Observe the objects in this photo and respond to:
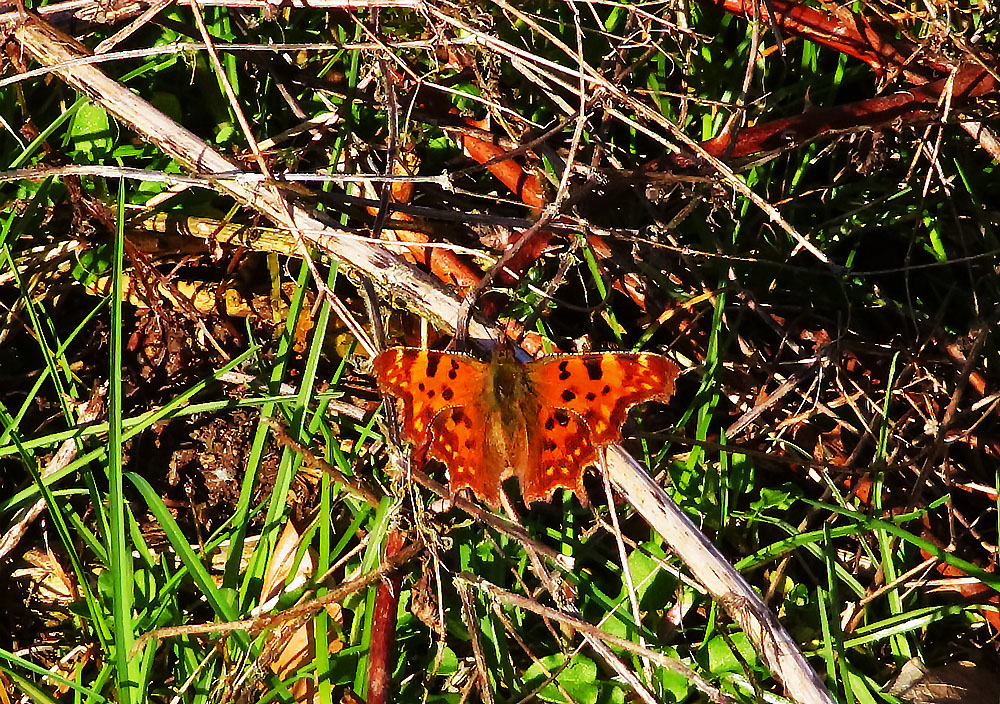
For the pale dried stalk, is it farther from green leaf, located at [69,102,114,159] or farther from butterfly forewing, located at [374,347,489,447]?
green leaf, located at [69,102,114,159]

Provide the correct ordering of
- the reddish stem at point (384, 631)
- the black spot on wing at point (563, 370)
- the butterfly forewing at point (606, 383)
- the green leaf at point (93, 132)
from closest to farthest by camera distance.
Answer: the butterfly forewing at point (606, 383) → the black spot on wing at point (563, 370) → the reddish stem at point (384, 631) → the green leaf at point (93, 132)

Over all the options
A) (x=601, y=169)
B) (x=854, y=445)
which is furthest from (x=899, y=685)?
(x=601, y=169)

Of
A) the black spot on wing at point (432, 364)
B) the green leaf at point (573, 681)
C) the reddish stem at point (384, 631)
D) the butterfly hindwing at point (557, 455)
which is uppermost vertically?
the black spot on wing at point (432, 364)

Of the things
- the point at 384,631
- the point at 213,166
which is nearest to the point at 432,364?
the point at 384,631

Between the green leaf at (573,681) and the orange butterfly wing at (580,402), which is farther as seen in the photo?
the green leaf at (573,681)

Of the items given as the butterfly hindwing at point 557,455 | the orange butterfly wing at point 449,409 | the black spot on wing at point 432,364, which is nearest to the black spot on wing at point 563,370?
the butterfly hindwing at point 557,455

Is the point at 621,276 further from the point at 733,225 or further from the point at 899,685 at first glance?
the point at 899,685

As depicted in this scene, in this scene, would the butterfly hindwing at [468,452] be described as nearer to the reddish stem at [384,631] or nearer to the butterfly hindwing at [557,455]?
the butterfly hindwing at [557,455]

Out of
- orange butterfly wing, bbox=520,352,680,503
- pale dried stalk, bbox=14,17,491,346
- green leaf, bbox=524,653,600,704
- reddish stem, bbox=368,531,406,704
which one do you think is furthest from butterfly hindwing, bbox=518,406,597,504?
green leaf, bbox=524,653,600,704
